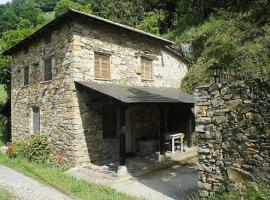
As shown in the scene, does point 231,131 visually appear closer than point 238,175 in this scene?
No

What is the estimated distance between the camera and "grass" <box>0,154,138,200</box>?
26.8ft

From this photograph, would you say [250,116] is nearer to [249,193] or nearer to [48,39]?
[249,193]

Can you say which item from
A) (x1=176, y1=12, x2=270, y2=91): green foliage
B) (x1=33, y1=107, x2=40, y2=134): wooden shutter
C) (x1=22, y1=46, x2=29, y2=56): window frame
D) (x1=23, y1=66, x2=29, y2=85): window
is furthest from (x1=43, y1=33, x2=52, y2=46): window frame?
(x1=176, y1=12, x2=270, y2=91): green foliage

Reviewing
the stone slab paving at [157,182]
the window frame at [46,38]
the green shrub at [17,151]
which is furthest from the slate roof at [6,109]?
the stone slab paving at [157,182]

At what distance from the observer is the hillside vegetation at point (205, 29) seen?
15.0 metres

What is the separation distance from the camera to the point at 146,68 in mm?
15172

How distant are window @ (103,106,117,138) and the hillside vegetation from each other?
18.8 feet

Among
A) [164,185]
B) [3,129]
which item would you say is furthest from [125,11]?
[164,185]

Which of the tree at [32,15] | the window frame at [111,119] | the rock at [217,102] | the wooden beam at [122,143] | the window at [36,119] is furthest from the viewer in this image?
the tree at [32,15]

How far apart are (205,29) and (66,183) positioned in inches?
622

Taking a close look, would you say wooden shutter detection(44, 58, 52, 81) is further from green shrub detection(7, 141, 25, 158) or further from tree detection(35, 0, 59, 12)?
tree detection(35, 0, 59, 12)

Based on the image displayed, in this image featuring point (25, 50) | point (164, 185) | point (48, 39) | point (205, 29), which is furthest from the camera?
point (205, 29)

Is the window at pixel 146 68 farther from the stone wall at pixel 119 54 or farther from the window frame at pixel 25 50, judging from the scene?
the window frame at pixel 25 50

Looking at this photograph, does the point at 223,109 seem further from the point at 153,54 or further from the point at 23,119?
the point at 23,119
